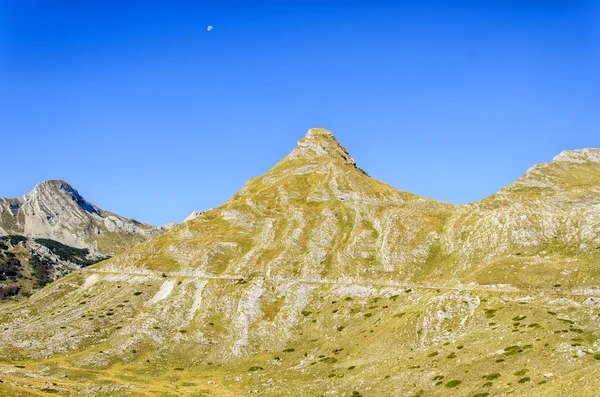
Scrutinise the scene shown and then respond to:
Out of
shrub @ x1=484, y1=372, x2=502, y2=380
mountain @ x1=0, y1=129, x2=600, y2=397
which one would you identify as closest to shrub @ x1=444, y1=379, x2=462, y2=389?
mountain @ x1=0, y1=129, x2=600, y2=397

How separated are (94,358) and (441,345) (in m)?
82.3

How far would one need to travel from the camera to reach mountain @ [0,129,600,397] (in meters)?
77.6

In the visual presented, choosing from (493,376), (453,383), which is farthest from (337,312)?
(493,376)

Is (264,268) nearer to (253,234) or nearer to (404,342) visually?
(253,234)

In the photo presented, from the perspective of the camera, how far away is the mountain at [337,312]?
7756 centimetres

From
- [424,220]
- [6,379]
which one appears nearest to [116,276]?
[6,379]

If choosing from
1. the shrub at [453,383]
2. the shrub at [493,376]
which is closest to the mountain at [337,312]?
the shrub at [453,383]

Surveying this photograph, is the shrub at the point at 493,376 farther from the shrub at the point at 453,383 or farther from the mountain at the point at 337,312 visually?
the shrub at the point at 453,383

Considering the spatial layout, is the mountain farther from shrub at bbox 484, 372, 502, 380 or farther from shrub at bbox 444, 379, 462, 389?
shrub at bbox 484, 372, 502, 380

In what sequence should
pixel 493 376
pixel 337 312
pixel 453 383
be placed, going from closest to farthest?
1. pixel 493 376
2. pixel 453 383
3. pixel 337 312

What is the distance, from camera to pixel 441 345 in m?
88.3

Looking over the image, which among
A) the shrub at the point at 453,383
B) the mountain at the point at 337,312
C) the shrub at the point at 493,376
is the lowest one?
the shrub at the point at 453,383

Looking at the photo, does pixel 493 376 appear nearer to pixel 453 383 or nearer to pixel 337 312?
pixel 453 383

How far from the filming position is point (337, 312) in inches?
4934
